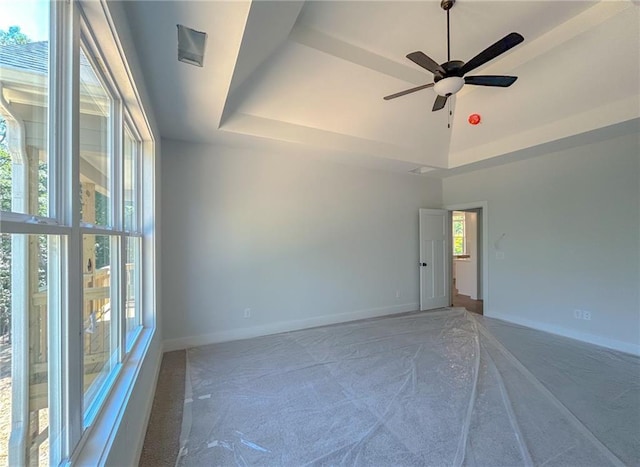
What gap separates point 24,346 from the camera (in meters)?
0.81

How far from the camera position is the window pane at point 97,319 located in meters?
1.33

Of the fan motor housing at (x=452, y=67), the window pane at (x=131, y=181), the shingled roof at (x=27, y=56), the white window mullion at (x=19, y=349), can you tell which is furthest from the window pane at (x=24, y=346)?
the fan motor housing at (x=452, y=67)

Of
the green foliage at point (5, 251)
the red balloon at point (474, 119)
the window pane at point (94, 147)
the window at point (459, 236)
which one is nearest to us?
the green foliage at point (5, 251)

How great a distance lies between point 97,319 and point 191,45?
1.80 m

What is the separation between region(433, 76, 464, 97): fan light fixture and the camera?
2.31 meters

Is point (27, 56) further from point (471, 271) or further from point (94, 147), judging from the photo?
point (471, 271)

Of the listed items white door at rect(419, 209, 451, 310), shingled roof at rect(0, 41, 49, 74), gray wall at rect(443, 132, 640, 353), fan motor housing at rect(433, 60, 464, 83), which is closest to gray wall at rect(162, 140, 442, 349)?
white door at rect(419, 209, 451, 310)

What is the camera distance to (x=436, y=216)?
18.6 ft

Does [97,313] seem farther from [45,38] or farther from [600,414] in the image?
[600,414]

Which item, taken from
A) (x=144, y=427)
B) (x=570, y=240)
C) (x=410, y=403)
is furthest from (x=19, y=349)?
(x=570, y=240)

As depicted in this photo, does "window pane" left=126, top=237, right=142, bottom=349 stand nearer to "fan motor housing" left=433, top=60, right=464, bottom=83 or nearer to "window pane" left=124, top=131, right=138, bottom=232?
"window pane" left=124, top=131, right=138, bottom=232

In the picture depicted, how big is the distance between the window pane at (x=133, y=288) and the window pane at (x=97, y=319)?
1.79 feet

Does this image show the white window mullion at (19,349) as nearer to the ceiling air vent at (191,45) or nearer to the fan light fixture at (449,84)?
the ceiling air vent at (191,45)

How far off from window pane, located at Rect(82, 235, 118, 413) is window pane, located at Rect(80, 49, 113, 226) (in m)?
0.15
